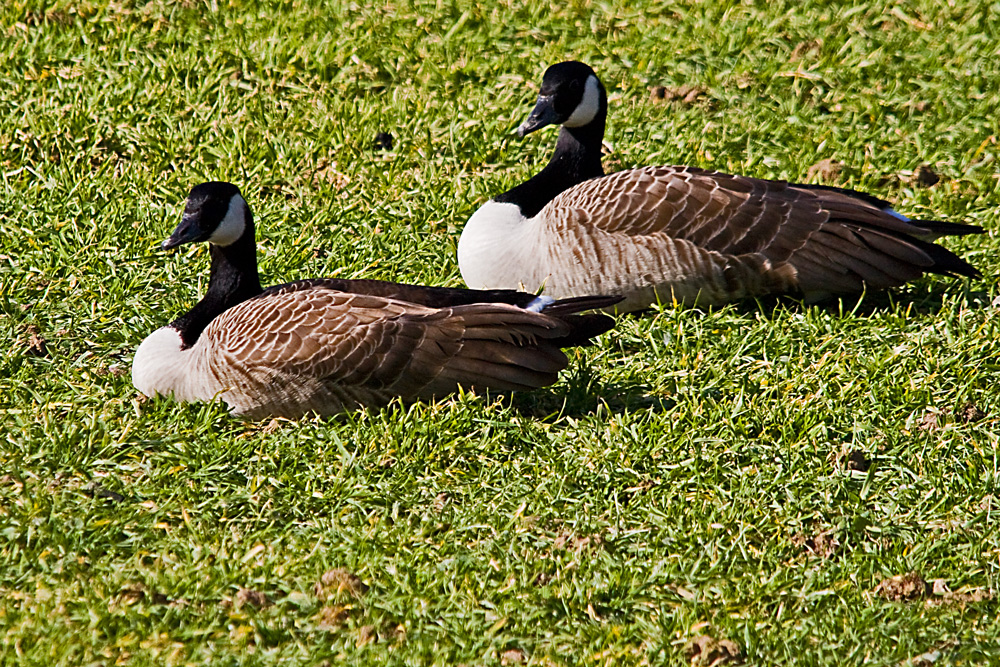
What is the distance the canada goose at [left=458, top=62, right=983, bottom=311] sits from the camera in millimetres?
6102

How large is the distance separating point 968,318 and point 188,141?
468 cm

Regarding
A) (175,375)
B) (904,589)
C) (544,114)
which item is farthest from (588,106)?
(904,589)

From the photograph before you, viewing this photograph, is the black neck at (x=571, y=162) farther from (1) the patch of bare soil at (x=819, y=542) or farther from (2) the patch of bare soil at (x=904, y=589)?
(2) the patch of bare soil at (x=904, y=589)

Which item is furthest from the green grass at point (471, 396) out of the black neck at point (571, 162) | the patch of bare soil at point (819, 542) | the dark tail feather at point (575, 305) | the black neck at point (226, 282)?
the black neck at point (571, 162)

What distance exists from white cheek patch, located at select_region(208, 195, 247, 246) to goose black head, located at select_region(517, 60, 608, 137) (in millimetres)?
1829

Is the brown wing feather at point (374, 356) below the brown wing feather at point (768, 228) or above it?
below

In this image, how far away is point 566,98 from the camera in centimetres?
674

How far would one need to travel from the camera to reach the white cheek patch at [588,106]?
678cm

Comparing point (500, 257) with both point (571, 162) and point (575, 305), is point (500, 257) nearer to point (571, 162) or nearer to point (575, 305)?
point (571, 162)

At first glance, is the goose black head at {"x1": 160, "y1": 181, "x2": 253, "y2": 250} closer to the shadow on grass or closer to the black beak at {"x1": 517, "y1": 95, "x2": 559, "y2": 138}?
the black beak at {"x1": 517, "y1": 95, "x2": 559, "y2": 138}

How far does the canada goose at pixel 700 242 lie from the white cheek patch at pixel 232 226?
139 cm

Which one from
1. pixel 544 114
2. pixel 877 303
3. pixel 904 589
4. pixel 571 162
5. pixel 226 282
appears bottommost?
pixel 904 589

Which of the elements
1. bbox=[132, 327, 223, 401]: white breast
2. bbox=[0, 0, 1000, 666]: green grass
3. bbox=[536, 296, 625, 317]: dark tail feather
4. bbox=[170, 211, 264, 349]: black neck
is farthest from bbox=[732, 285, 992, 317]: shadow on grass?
bbox=[132, 327, 223, 401]: white breast

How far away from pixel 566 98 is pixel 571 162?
38 centimetres
